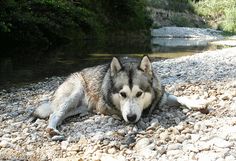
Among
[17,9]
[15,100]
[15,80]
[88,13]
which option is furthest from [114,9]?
[15,100]

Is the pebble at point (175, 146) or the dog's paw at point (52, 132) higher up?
the pebble at point (175, 146)

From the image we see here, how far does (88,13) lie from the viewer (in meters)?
36.6

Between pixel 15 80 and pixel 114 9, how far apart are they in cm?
2948

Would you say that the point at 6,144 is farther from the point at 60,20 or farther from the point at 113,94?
the point at 60,20

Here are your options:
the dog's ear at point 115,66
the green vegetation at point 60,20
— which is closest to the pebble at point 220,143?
the dog's ear at point 115,66

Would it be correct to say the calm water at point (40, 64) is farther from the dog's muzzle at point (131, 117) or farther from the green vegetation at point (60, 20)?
the dog's muzzle at point (131, 117)

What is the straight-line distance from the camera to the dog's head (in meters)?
7.02

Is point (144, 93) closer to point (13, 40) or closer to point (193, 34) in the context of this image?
point (13, 40)

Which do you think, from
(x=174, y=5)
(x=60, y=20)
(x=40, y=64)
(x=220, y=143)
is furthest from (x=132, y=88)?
(x=174, y=5)

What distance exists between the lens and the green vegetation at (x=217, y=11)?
5567 centimetres

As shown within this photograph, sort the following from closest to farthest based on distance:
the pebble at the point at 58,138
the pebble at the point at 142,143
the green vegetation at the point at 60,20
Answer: the pebble at the point at 142,143 → the pebble at the point at 58,138 → the green vegetation at the point at 60,20

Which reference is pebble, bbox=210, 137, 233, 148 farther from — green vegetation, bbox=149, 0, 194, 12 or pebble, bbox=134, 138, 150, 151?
green vegetation, bbox=149, 0, 194, 12

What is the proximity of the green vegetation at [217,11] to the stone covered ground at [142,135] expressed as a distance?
48049 mm

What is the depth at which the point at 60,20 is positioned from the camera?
107 ft
